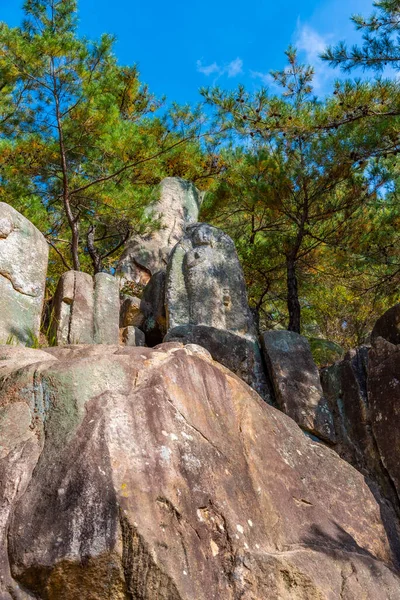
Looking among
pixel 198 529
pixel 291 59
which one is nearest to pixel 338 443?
pixel 198 529

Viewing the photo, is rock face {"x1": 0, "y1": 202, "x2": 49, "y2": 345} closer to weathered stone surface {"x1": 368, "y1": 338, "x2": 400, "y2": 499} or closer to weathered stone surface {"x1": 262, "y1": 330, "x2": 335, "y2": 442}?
weathered stone surface {"x1": 262, "y1": 330, "x2": 335, "y2": 442}

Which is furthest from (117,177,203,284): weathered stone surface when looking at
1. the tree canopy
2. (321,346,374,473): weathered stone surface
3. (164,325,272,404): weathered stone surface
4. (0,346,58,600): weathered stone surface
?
(0,346,58,600): weathered stone surface

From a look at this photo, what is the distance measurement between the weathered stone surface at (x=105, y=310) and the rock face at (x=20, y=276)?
41.2 inches

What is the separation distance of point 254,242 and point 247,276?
3.16ft

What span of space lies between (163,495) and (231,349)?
171 inches

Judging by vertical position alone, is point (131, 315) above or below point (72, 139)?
below

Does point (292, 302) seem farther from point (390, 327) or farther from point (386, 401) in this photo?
point (386, 401)

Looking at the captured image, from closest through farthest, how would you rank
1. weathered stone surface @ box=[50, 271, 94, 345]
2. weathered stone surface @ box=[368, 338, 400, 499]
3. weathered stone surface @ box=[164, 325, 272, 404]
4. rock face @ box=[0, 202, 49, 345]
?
weathered stone surface @ box=[368, 338, 400, 499] < rock face @ box=[0, 202, 49, 345] < weathered stone surface @ box=[50, 271, 94, 345] < weathered stone surface @ box=[164, 325, 272, 404]

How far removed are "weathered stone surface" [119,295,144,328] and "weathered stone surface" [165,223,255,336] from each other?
28.7 inches

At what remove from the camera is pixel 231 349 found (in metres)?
7.89

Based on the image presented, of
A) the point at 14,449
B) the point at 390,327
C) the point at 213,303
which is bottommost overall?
the point at 14,449

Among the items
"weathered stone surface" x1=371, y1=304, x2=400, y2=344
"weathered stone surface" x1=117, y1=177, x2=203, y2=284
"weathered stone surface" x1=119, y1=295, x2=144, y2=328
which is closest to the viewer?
"weathered stone surface" x1=371, y1=304, x2=400, y2=344

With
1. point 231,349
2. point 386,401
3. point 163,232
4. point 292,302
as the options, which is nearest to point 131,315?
point 231,349

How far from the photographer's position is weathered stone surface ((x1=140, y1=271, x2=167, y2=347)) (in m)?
9.43
